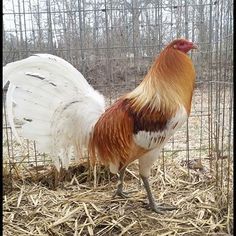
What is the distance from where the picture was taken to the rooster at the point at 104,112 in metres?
2.13

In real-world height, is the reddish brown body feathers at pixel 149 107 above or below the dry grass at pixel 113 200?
above

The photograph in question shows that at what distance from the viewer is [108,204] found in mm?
2451

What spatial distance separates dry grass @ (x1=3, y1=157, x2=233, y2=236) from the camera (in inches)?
83.6

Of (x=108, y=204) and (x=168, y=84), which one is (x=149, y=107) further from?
(x=108, y=204)

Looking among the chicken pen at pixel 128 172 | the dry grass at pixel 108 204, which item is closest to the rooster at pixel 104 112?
the chicken pen at pixel 128 172

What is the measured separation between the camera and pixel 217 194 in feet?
7.48

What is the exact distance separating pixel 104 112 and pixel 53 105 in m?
0.37

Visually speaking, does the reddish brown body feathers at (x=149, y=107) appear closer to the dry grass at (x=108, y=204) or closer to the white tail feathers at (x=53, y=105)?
the white tail feathers at (x=53, y=105)

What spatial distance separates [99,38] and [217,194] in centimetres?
211

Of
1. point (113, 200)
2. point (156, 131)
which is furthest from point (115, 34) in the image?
point (113, 200)

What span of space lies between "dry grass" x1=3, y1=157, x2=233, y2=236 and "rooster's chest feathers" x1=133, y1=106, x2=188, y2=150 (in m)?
0.54

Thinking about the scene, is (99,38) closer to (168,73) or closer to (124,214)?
(168,73)

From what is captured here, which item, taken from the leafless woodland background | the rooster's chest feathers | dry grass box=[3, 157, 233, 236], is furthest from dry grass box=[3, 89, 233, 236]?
the rooster's chest feathers

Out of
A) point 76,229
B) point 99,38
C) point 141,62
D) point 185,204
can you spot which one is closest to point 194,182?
point 185,204
